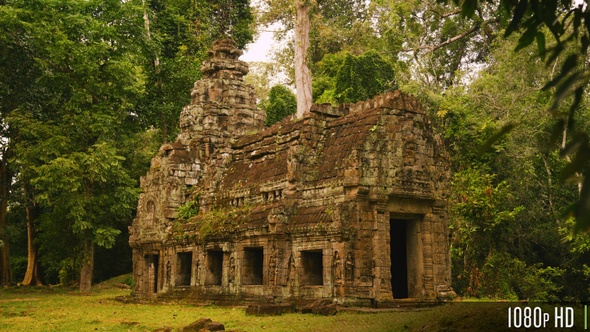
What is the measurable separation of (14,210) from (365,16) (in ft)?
73.7

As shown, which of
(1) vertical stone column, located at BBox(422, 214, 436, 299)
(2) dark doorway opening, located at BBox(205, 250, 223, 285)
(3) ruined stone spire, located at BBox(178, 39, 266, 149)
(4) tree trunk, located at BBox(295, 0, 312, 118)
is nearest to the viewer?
(1) vertical stone column, located at BBox(422, 214, 436, 299)

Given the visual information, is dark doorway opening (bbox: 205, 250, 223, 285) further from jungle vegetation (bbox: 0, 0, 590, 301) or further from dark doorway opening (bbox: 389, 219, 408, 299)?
jungle vegetation (bbox: 0, 0, 590, 301)

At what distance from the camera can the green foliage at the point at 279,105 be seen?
3359cm

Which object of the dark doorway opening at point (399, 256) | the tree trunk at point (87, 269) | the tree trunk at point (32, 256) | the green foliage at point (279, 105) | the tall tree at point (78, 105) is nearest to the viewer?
the dark doorway opening at point (399, 256)

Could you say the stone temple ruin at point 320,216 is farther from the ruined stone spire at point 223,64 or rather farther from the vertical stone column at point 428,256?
the ruined stone spire at point 223,64

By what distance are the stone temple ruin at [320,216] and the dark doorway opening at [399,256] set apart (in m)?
0.03

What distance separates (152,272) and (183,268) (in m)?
2.18

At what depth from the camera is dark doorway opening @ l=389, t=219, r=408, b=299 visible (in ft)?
53.0

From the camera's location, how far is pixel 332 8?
3859 cm

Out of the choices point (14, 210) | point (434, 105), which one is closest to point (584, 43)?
point (434, 105)

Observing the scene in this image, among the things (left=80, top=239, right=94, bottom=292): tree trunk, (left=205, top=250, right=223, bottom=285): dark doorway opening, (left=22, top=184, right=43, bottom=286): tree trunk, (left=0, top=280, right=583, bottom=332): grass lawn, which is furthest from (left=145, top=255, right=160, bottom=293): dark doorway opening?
(left=22, top=184, right=43, bottom=286): tree trunk

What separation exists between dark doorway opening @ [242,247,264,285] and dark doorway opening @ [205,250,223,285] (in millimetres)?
1626

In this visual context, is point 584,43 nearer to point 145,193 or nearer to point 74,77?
point 145,193

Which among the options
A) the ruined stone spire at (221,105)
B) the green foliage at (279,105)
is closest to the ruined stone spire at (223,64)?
the ruined stone spire at (221,105)
